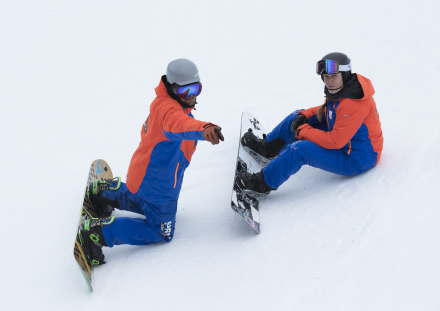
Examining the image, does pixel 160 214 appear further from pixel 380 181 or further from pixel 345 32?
pixel 345 32

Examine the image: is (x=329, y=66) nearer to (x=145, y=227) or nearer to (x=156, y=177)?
(x=156, y=177)

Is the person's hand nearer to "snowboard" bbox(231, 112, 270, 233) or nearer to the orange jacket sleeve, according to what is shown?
"snowboard" bbox(231, 112, 270, 233)

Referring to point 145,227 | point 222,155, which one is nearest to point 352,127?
point 222,155

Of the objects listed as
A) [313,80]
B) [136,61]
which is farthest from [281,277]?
[136,61]

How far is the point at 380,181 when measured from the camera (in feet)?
10.6

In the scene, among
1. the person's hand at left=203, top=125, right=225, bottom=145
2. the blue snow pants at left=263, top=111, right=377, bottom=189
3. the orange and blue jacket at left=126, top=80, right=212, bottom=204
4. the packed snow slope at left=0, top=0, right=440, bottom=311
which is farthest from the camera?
the blue snow pants at left=263, top=111, right=377, bottom=189

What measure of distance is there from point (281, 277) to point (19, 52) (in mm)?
6419

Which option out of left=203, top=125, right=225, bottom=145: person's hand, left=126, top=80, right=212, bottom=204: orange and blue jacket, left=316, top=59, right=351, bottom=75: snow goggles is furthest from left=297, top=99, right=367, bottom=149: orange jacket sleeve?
left=203, top=125, right=225, bottom=145: person's hand

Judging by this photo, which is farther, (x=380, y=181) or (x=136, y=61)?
(x=136, y=61)

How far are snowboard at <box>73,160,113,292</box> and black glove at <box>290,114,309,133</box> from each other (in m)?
1.96

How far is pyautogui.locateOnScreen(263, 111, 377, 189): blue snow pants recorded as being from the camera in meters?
3.26

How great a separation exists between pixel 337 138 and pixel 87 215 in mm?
2272

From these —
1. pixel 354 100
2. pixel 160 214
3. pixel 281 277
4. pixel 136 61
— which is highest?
pixel 136 61

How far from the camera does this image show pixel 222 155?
447cm
